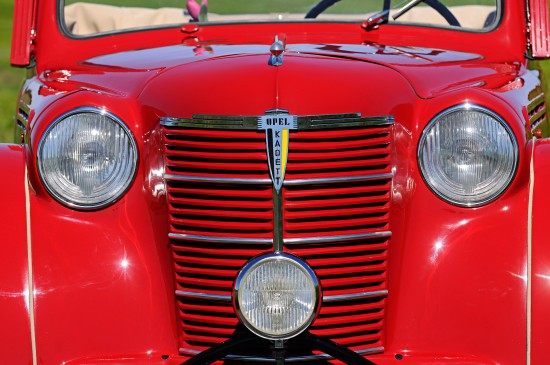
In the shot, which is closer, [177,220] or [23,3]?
[177,220]

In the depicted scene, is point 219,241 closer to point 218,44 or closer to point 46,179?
point 46,179

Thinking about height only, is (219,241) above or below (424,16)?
below

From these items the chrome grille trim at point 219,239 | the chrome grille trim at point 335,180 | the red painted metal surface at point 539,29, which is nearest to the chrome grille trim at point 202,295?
the chrome grille trim at point 219,239

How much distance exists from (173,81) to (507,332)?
3.90ft

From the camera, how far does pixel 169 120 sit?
312 cm

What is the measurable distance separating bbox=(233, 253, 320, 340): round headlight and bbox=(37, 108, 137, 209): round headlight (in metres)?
0.55

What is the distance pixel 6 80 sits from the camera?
1140 cm

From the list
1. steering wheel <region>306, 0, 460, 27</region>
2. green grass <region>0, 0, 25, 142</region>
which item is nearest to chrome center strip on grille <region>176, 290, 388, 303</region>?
steering wheel <region>306, 0, 460, 27</region>

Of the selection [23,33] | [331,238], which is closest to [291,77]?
[331,238]

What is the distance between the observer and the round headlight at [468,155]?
3.06 m

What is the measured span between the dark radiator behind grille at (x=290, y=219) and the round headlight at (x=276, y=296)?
22cm

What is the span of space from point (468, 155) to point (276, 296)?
0.69 m

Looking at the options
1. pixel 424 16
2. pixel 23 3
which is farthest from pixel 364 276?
pixel 23 3

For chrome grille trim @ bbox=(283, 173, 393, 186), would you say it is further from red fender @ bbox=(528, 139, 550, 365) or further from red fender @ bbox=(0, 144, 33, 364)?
red fender @ bbox=(0, 144, 33, 364)
